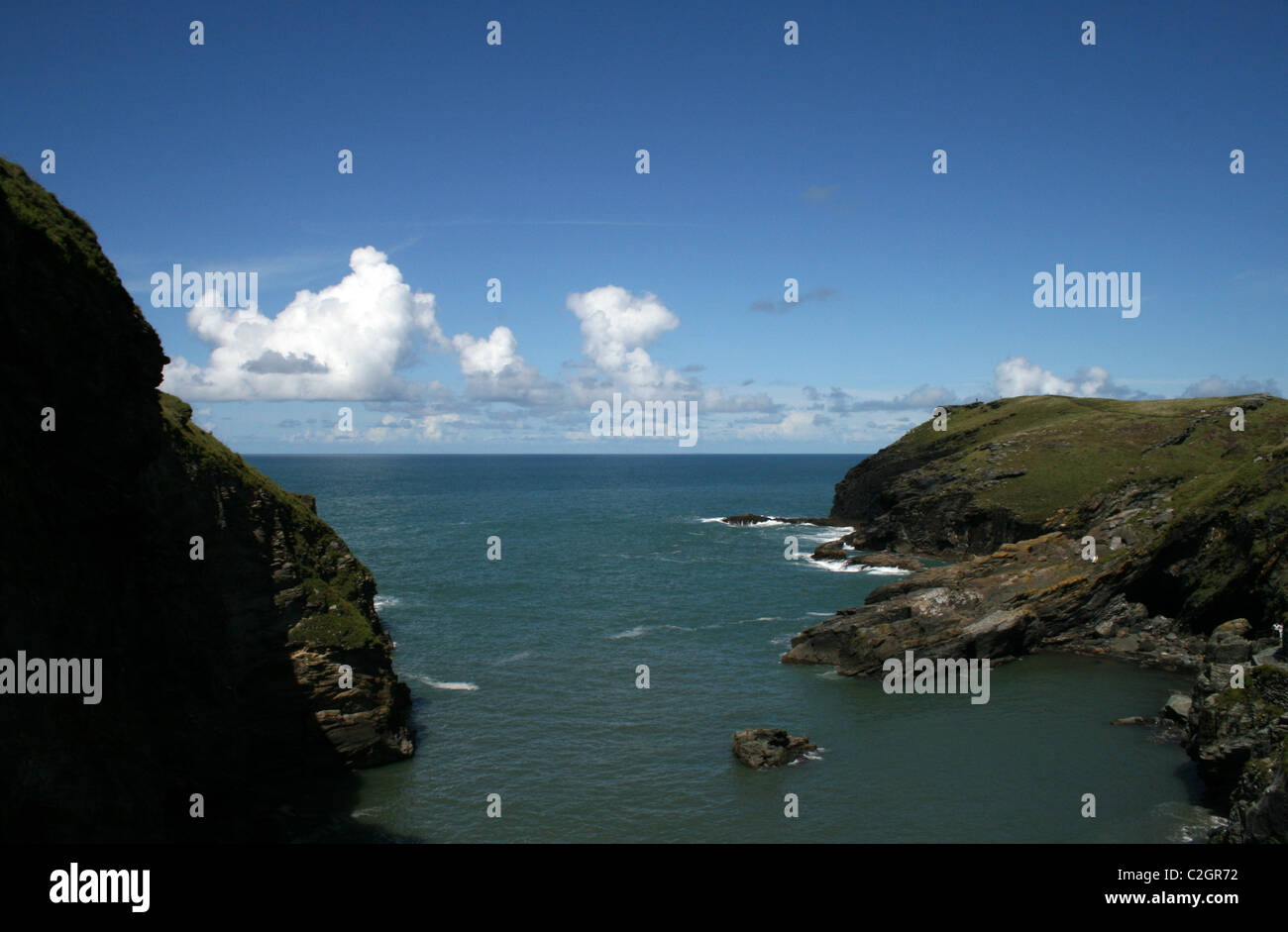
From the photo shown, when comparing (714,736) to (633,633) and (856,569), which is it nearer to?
(633,633)

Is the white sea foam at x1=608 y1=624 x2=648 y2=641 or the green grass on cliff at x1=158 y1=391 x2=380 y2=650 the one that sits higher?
the green grass on cliff at x1=158 y1=391 x2=380 y2=650

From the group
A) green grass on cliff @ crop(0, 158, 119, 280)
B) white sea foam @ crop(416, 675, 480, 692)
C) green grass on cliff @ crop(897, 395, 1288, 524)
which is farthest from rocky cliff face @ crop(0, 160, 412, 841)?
green grass on cliff @ crop(897, 395, 1288, 524)

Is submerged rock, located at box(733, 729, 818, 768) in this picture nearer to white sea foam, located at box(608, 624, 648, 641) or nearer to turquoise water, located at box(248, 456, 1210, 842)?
turquoise water, located at box(248, 456, 1210, 842)

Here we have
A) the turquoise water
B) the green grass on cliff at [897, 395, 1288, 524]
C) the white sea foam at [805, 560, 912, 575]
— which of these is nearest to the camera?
the turquoise water

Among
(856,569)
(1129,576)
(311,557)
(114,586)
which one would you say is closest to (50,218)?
(114,586)

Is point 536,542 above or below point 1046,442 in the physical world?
below

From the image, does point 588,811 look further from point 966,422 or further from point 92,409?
point 966,422
